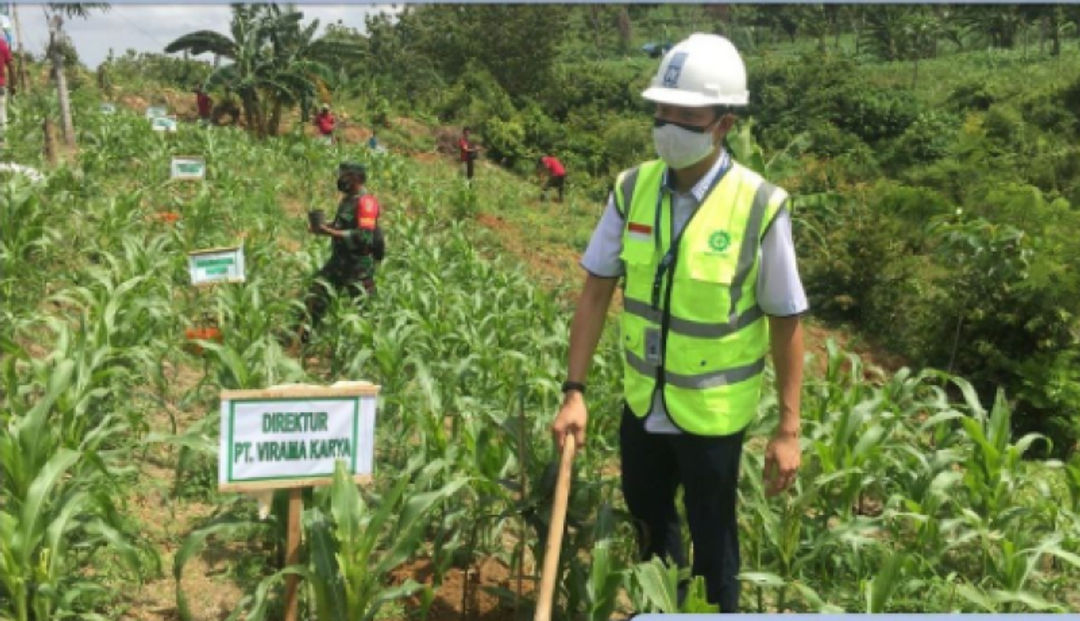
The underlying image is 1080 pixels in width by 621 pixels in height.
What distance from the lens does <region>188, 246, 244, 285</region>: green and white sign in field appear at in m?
5.00

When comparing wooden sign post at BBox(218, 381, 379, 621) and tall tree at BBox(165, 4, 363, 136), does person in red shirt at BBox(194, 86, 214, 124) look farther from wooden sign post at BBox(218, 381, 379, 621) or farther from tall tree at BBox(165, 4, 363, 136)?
wooden sign post at BBox(218, 381, 379, 621)

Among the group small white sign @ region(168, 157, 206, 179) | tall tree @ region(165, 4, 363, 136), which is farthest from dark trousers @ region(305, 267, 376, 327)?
tall tree @ region(165, 4, 363, 136)

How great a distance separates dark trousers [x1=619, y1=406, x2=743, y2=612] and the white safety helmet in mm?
854

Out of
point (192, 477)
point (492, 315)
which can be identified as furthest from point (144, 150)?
point (192, 477)

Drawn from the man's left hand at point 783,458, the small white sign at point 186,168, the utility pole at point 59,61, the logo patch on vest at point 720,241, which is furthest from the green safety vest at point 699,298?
the utility pole at point 59,61

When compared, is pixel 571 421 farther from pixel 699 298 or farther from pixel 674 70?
pixel 674 70

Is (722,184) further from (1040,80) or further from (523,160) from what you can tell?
(1040,80)

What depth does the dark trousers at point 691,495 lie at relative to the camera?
241 cm

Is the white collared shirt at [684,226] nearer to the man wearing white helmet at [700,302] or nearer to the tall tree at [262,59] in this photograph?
the man wearing white helmet at [700,302]

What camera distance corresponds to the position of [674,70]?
2.26 m

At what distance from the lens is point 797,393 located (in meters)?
2.36

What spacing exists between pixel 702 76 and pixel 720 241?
402 mm

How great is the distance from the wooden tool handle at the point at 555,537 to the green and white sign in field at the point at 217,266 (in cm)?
320

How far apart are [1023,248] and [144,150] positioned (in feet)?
31.9
